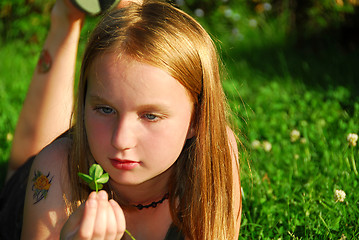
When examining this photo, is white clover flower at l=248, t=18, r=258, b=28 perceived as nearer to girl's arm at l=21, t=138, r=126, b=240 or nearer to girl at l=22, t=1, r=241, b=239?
girl at l=22, t=1, r=241, b=239

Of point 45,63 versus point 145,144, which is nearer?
point 145,144

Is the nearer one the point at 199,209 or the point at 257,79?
the point at 199,209

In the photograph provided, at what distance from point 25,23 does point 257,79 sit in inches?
102

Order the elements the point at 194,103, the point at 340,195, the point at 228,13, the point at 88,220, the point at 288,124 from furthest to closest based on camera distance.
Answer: the point at 228,13, the point at 288,124, the point at 340,195, the point at 194,103, the point at 88,220

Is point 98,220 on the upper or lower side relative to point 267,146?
upper

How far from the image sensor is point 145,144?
1.82m

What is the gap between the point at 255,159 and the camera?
10.1 feet

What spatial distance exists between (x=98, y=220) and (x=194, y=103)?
68cm

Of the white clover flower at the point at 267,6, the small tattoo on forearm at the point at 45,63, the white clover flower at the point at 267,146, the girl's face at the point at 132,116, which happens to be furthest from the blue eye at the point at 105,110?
the white clover flower at the point at 267,6

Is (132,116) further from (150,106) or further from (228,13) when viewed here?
(228,13)

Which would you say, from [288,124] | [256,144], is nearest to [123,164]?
[256,144]

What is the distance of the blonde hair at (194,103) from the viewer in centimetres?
189

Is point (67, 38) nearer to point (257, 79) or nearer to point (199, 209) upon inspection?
point (199, 209)

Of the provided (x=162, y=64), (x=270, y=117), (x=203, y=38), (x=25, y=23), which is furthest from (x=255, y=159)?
(x=25, y=23)
